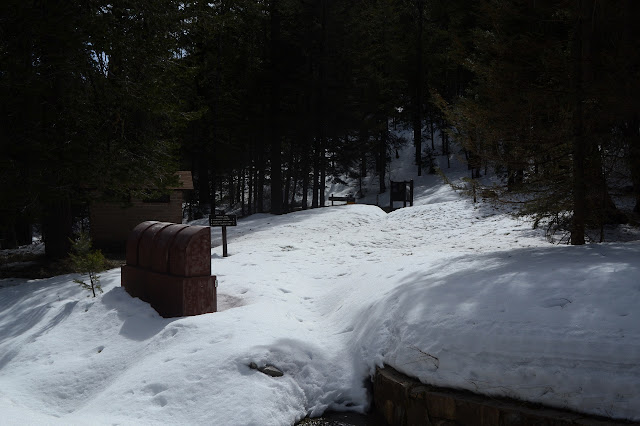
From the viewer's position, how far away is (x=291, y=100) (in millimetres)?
27281

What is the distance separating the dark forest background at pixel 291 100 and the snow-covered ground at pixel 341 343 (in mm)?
1992

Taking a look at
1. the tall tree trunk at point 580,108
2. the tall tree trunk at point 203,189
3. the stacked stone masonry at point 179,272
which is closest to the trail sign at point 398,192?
the tall tree trunk at point 203,189

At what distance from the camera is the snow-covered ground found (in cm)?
443

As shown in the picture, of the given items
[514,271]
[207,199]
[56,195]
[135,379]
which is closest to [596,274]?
[514,271]

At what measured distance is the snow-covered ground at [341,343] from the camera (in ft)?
14.5

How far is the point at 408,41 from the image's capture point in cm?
3975

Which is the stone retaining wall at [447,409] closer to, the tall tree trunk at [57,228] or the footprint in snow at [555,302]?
the footprint in snow at [555,302]

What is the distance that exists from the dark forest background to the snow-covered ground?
1.99 meters

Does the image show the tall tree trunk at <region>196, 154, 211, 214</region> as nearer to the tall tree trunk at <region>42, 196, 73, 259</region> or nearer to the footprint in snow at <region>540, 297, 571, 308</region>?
the tall tree trunk at <region>42, 196, 73, 259</region>

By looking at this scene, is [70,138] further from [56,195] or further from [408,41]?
[408,41]

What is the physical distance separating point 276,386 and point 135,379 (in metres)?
1.67

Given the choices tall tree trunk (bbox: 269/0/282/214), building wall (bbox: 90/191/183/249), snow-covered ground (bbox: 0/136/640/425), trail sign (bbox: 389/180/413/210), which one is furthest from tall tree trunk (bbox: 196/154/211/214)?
snow-covered ground (bbox: 0/136/640/425)

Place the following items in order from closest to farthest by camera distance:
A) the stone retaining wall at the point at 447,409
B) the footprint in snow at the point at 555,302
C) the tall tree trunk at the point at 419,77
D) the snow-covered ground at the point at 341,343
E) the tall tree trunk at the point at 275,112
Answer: the stone retaining wall at the point at 447,409
the snow-covered ground at the point at 341,343
the footprint in snow at the point at 555,302
the tall tree trunk at the point at 275,112
the tall tree trunk at the point at 419,77

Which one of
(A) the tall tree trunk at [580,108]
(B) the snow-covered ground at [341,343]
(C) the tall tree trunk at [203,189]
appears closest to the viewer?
(B) the snow-covered ground at [341,343]
